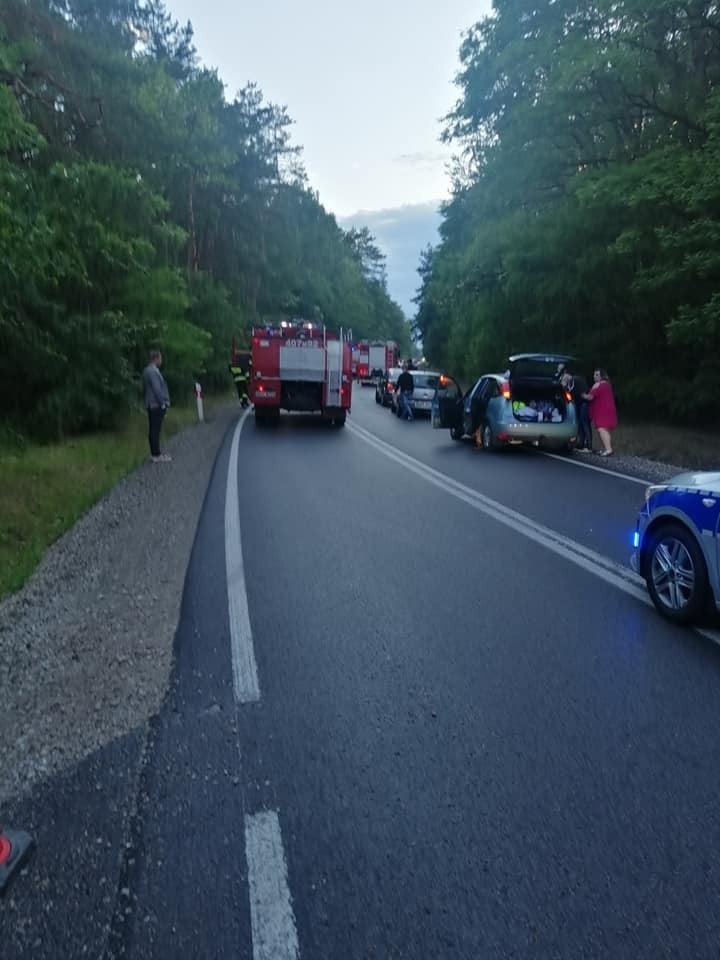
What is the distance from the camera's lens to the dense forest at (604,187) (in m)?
16.5

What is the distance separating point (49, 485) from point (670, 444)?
13380 millimetres

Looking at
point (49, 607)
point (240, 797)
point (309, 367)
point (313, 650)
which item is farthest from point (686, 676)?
point (309, 367)

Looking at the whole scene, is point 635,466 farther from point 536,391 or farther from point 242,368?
point 242,368

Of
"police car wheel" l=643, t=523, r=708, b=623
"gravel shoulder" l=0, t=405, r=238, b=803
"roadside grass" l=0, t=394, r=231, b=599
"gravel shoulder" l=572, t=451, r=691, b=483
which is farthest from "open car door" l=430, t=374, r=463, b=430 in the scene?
"police car wheel" l=643, t=523, r=708, b=623

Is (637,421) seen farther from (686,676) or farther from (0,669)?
(0,669)

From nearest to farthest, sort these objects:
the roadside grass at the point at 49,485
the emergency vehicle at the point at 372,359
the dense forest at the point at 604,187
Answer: the roadside grass at the point at 49,485
the dense forest at the point at 604,187
the emergency vehicle at the point at 372,359

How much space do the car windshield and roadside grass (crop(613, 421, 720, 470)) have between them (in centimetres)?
771

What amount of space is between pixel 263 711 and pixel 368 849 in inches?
53.7

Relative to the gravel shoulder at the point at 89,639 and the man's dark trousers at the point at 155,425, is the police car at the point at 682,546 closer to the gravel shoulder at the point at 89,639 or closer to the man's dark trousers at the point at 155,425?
the gravel shoulder at the point at 89,639

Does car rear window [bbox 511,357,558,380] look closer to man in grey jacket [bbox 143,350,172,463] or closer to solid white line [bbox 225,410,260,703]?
man in grey jacket [bbox 143,350,172,463]

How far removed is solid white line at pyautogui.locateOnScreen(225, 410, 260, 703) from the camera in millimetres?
4729

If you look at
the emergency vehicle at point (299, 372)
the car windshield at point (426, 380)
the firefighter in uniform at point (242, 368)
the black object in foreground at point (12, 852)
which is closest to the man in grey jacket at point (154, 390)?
the emergency vehicle at point (299, 372)

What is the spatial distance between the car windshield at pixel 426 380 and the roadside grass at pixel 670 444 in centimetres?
771

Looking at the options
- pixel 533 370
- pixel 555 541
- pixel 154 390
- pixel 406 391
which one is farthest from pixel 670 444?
pixel 154 390
